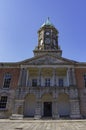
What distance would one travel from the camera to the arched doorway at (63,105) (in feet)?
84.3

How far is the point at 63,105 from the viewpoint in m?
26.1

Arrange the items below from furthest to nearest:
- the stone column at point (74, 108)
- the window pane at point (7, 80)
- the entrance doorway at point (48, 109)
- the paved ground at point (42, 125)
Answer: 1. the window pane at point (7, 80)
2. the entrance doorway at point (48, 109)
3. the stone column at point (74, 108)
4. the paved ground at point (42, 125)

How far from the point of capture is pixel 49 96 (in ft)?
84.9

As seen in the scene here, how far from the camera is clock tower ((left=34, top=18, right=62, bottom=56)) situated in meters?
33.4

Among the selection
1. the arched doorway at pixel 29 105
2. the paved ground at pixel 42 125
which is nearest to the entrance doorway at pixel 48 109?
the arched doorway at pixel 29 105

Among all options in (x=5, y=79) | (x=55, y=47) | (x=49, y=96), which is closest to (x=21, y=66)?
(x=5, y=79)

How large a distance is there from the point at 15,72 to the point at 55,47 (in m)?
12.1

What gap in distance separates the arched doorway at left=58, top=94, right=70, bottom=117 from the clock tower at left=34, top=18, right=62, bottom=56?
10.5 metres

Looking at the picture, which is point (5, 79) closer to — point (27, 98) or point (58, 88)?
point (27, 98)

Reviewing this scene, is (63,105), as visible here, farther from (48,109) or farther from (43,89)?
(43,89)

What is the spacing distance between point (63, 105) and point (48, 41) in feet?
49.3

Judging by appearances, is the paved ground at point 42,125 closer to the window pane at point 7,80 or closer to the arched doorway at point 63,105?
the arched doorway at point 63,105

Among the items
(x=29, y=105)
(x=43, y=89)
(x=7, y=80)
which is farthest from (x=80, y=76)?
(x=7, y=80)

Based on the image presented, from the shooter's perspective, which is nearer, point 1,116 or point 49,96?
point 1,116
